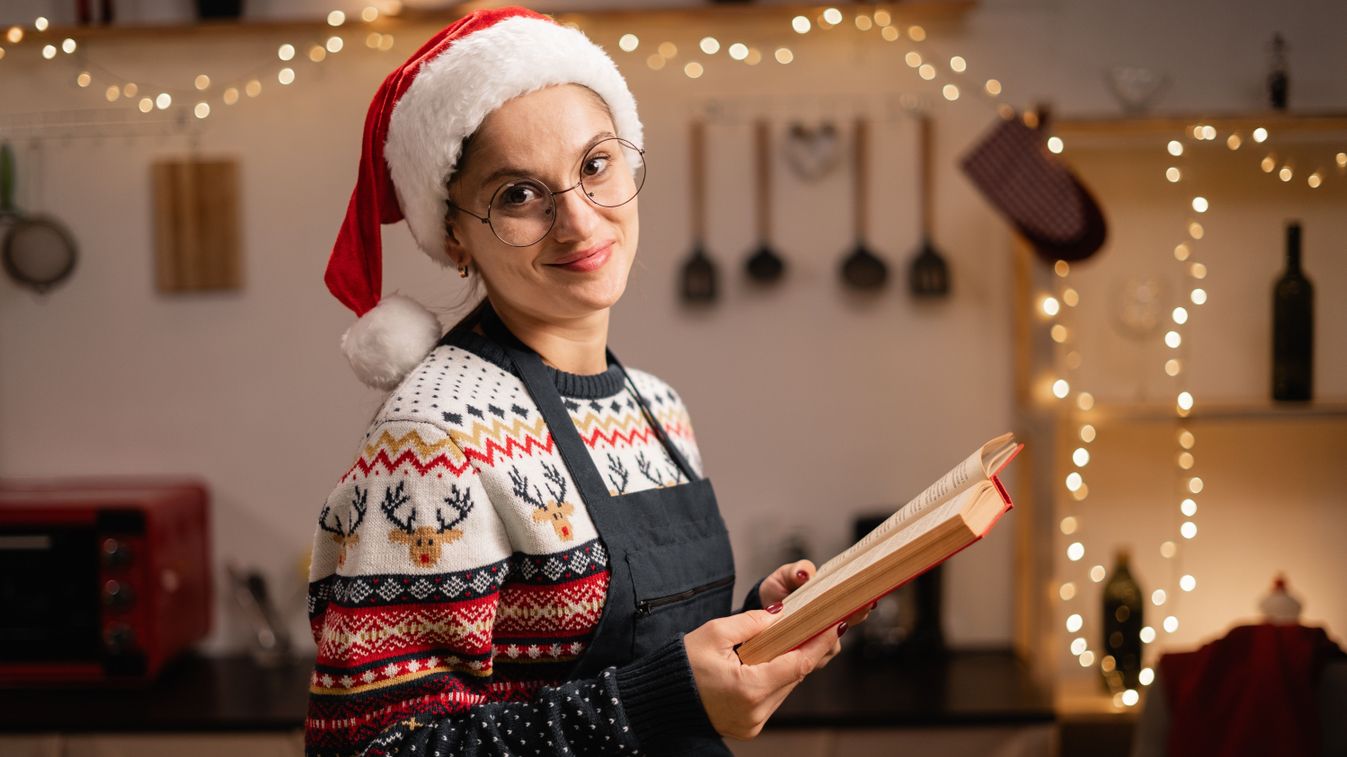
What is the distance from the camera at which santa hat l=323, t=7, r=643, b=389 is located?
1030 mm

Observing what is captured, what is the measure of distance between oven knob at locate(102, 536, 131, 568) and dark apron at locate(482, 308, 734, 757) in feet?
5.11

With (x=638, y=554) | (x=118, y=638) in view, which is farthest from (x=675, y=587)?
(x=118, y=638)

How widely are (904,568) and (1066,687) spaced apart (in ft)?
6.05

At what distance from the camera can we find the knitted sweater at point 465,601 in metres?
0.90

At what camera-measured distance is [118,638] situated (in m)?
2.29

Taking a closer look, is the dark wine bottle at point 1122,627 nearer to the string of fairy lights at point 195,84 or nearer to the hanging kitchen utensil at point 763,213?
the hanging kitchen utensil at point 763,213

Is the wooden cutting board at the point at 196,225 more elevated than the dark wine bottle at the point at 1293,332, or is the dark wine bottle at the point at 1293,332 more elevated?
the wooden cutting board at the point at 196,225

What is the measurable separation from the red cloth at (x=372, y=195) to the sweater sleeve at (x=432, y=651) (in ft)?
0.80

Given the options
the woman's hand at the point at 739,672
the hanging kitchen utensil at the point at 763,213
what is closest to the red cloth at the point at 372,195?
the woman's hand at the point at 739,672

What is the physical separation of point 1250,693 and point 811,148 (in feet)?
4.70

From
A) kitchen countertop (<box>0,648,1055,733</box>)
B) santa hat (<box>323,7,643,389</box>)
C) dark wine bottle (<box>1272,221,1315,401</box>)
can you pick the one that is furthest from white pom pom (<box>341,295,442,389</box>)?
dark wine bottle (<box>1272,221,1315,401</box>)

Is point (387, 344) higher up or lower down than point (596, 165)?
lower down

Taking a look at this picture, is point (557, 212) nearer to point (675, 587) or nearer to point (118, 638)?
point (675, 587)

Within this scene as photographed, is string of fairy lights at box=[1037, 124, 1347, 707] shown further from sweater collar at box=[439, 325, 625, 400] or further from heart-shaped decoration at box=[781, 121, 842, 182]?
sweater collar at box=[439, 325, 625, 400]
